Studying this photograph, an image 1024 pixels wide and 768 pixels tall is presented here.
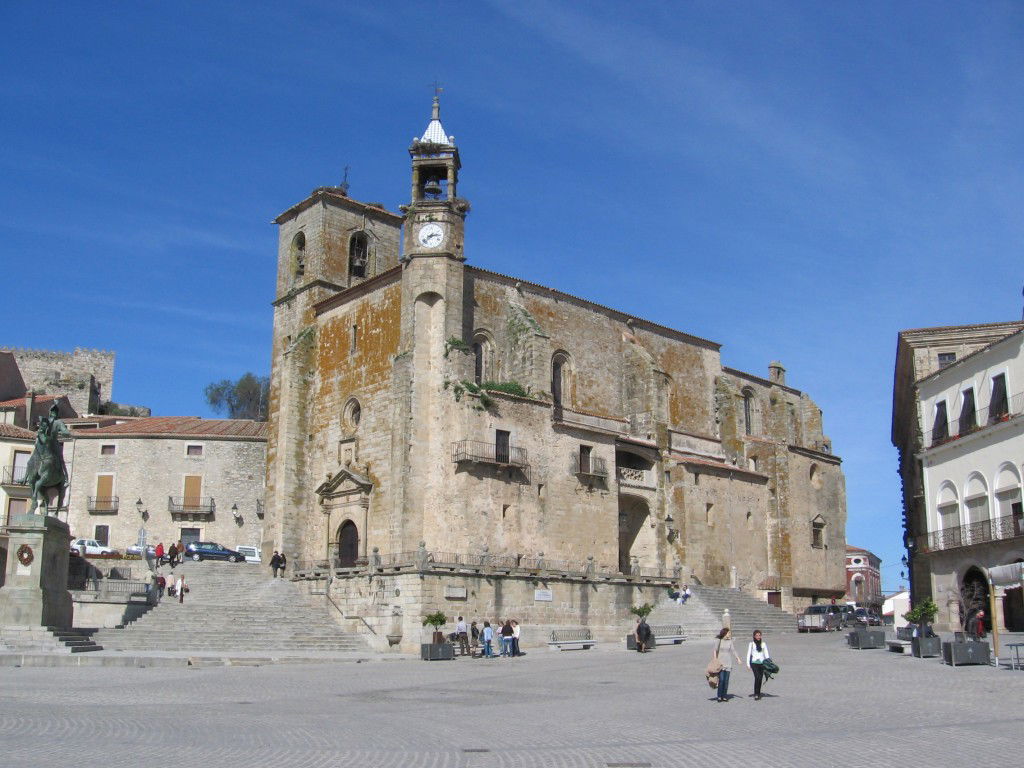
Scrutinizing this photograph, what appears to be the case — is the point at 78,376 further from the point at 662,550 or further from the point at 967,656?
the point at 967,656

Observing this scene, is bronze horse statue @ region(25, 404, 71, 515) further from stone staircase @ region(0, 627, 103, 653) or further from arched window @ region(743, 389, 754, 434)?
arched window @ region(743, 389, 754, 434)

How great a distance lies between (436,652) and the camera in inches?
1089

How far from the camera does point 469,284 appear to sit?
4059cm

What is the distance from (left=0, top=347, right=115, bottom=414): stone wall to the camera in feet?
216

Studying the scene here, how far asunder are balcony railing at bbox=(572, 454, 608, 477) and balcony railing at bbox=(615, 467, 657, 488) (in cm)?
179

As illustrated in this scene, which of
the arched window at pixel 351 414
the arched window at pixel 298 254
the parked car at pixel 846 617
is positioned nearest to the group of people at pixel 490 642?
the arched window at pixel 351 414

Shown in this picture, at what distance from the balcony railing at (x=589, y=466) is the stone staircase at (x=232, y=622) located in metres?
10.8

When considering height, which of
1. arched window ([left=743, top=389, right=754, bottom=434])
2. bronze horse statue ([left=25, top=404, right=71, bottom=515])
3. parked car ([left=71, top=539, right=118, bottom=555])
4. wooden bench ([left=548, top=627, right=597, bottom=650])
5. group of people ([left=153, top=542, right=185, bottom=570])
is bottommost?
wooden bench ([left=548, top=627, right=597, bottom=650])

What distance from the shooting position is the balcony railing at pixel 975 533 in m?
28.0

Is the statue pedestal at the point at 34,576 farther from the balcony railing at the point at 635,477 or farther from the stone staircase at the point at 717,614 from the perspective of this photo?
the balcony railing at the point at 635,477

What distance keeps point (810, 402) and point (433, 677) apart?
4009 cm

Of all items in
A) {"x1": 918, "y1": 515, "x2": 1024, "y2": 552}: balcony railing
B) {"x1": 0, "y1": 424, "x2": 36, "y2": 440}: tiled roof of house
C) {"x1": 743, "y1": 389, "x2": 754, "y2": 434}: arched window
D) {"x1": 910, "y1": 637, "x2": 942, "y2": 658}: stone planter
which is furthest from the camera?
{"x1": 743, "y1": 389, "x2": 754, "y2": 434}: arched window

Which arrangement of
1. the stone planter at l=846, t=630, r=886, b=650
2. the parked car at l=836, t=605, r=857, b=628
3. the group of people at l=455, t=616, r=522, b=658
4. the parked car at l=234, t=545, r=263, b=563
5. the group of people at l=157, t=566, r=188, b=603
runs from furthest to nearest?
1. the parked car at l=234, t=545, r=263, b=563
2. the parked car at l=836, t=605, r=857, b=628
3. the group of people at l=157, t=566, r=188, b=603
4. the group of people at l=455, t=616, r=522, b=658
5. the stone planter at l=846, t=630, r=886, b=650

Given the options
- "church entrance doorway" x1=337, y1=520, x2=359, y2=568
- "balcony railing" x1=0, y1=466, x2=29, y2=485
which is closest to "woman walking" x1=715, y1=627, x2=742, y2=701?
"church entrance doorway" x1=337, y1=520, x2=359, y2=568
